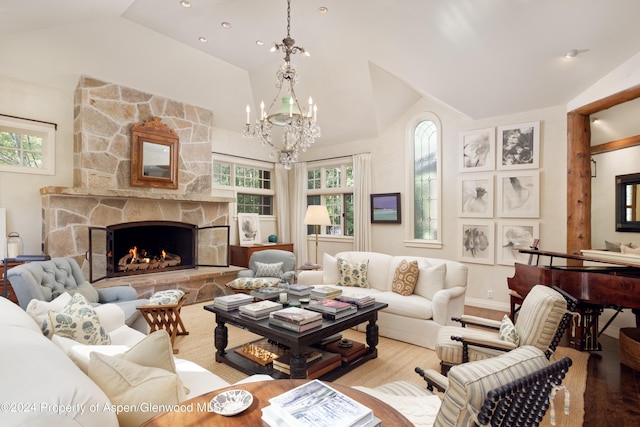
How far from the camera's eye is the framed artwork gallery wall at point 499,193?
4.62 metres

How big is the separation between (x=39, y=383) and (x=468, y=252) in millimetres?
5254

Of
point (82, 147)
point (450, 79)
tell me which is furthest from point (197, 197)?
point (450, 79)

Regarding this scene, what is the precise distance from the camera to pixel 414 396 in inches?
69.6

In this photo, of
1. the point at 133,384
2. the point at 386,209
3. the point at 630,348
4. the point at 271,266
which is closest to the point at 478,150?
the point at 386,209

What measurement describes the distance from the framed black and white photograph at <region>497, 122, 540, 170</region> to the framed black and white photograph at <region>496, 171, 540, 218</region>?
0.13 meters

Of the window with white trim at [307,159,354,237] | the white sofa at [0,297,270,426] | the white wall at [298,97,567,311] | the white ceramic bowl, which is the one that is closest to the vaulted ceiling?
the white wall at [298,97,567,311]

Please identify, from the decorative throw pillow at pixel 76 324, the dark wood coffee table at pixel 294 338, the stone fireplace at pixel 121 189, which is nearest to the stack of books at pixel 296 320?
the dark wood coffee table at pixel 294 338

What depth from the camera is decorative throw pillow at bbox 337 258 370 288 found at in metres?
4.34

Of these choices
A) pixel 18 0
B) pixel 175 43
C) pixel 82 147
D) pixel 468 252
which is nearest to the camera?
pixel 18 0

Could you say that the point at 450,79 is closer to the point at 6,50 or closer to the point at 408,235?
the point at 408,235

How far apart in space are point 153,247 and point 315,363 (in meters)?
4.01

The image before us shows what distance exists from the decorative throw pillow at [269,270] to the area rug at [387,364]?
→ 1221 millimetres

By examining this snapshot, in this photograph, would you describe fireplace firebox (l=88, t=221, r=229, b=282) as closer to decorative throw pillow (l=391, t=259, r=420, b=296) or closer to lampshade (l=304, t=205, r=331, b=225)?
lampshade (l=304, t=205, r=331, b=225)

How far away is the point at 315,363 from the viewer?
9.00ft
